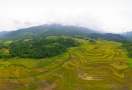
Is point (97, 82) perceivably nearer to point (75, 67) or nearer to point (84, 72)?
point (84, 72)

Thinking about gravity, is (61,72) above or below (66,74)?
above

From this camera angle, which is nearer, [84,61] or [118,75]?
[118,75]

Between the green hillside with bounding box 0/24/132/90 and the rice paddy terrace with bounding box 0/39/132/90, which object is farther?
the green hillside with bounding box 0/24/132/90

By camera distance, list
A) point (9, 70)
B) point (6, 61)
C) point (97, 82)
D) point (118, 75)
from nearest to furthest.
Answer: point (97, 82) < point (118, 75) < point (9, 70) < point (6, 61)

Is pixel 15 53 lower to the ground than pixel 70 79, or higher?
higher

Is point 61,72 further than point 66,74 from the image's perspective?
Yes

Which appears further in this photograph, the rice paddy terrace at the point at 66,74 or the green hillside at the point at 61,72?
the green hillside at the point at 61,72

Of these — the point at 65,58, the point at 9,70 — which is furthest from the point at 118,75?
the point at 9,70

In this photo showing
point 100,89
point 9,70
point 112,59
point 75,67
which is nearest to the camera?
point 100,89
